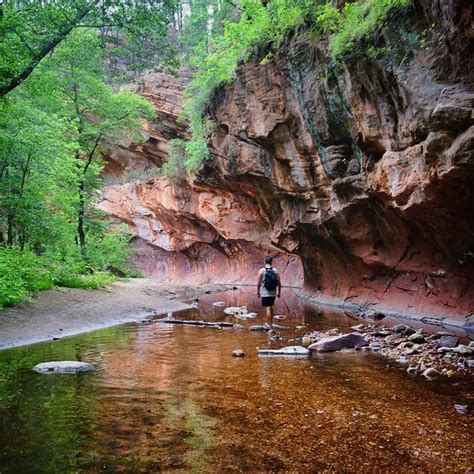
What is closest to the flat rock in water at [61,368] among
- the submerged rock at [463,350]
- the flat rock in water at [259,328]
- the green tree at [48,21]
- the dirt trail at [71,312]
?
the dirt trail at [71,312]

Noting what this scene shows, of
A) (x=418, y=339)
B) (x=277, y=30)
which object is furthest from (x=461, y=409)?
(x=277, y=30)

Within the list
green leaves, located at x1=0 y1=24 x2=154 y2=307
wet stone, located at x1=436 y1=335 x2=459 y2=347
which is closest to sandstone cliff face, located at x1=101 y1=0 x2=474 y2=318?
wet stone, located at x1=436 y1=335 x2=459 y2=347

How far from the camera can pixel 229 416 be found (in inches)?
188

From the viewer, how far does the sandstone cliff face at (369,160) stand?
10008 millimetres

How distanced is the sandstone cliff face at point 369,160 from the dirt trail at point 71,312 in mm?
7425

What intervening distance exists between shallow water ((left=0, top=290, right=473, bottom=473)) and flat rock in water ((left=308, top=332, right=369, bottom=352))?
43 centimetres

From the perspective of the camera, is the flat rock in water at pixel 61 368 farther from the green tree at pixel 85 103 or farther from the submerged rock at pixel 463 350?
the green tree at pixel 85 103

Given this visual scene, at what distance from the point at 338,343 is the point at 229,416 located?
4339 millimetres

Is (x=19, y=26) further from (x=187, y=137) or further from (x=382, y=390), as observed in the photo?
(x=187, y=137)

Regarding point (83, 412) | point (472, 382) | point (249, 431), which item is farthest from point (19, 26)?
point (472, 382)

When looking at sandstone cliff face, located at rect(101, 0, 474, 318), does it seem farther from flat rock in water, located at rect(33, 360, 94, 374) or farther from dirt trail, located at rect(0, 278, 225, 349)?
flat rock in water, located at rect(33, 360, 94, 374)

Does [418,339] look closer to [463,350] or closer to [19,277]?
[463,350]

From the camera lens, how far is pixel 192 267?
42625 mm

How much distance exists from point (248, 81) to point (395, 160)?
8505mm
